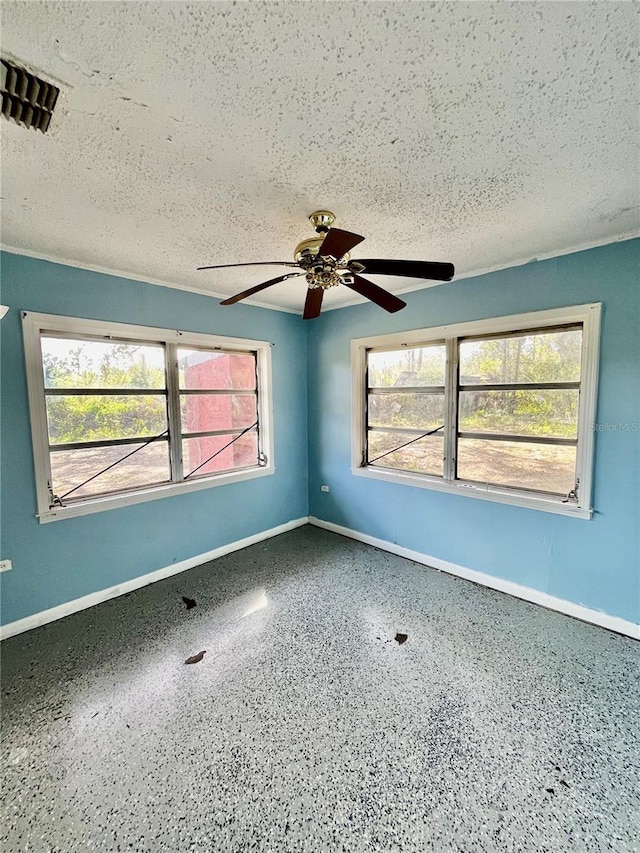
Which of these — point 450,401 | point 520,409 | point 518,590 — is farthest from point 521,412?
point 518,590

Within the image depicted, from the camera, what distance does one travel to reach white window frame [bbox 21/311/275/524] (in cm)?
227

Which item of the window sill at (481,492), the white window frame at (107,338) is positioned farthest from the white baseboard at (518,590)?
the white window frame at (107,338)

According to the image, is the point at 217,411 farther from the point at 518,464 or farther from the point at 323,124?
the point at 518,464

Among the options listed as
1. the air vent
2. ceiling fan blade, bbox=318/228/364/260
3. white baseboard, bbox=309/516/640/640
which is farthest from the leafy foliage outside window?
the air vent

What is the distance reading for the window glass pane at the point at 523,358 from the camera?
2398mm

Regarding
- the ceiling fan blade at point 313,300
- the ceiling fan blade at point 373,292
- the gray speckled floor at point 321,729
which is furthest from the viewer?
the ceiling fan blade at point 313,300

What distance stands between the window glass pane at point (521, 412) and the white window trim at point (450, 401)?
11 centimetres

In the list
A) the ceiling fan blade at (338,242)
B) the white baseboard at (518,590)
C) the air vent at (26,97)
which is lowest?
the white baseboard at (518,590)

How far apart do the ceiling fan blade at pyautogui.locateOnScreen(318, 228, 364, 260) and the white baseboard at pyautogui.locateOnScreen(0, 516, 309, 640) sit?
288cm

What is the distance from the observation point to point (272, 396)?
372 cm

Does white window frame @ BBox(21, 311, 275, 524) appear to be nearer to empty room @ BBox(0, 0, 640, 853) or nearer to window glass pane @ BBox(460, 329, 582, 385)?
empty room @ BBox(0, 0, 640, 853)

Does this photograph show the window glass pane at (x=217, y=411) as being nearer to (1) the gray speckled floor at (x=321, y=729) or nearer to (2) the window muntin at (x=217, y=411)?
(2) the window muntin at (x=217, y=411)

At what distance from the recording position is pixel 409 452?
3303mm

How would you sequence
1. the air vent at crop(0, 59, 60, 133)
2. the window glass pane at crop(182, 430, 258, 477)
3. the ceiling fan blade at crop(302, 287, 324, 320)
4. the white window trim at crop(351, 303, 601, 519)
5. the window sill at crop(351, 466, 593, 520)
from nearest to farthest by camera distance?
the air vent at crop(0, 59, 60, 133) < the ceiling fan blade at crop(302, 287, 324, 320) < the white window trim at crop(351, 303, 601, 519) < the window sill at crop(351, 466, 593, 520) < the window glass pane at crop(182, 430, 258, 477)
